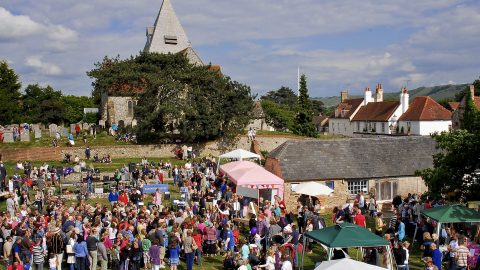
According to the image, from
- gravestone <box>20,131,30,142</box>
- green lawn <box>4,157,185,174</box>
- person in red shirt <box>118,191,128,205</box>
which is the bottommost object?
person in red shirt <box>118,191,128,205</box>

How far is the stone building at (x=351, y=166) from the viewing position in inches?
1042

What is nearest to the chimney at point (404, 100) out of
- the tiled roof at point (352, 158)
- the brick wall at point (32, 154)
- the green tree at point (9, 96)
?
the tiled roof at point (352, 158)

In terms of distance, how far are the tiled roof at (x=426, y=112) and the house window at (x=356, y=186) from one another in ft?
132

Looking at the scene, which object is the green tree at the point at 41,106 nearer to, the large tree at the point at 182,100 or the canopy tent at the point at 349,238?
the large tree at the point at 182,100

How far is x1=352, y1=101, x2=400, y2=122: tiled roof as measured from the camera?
69.8 metres

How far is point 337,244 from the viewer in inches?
541

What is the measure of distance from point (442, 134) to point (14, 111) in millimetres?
58939

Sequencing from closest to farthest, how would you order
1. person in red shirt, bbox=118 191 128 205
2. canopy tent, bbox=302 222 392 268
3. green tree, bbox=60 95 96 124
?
1. canopy tent, bbox=302 222 392 268
2. person in red shirt, bbox=118 191 128 205
3. green tree, bbox=60 95 96 124

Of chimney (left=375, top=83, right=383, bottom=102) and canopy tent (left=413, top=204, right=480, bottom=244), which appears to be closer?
canopy tent (left=413, top=204, right=480, bottom=244)

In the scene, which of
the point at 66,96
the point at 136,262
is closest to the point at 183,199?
the point at 136,262

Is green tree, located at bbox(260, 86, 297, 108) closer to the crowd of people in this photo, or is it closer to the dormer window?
the dormer window

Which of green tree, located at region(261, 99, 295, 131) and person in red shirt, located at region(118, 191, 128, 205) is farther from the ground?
green tree, located at region(261, 99, 295, 131)

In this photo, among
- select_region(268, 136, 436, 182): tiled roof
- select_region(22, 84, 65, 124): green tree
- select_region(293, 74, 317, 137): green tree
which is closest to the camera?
select_region(268, 136, 436, 182): tiled roof

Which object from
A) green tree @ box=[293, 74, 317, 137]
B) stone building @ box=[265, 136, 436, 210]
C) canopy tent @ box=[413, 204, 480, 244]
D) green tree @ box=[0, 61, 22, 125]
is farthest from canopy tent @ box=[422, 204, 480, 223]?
green tree @ box=[0, 61, 22, 125]
